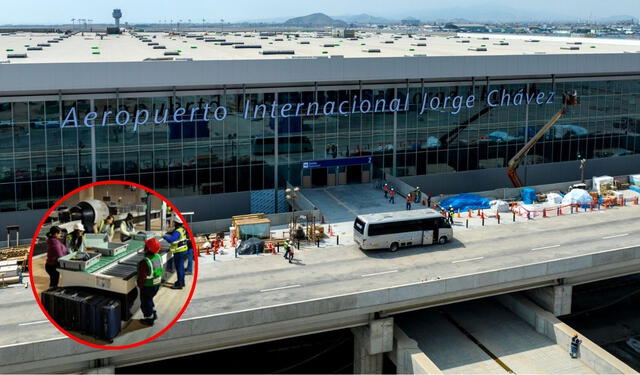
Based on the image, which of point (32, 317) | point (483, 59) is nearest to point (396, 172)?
point (483, 59)

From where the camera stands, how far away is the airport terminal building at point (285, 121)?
54281 millimetres

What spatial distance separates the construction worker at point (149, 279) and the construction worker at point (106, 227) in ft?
2.00

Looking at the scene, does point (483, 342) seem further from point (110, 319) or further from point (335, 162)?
point (110, 319)

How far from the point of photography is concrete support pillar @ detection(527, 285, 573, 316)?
44.5m

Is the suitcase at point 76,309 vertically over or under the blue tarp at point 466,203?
over

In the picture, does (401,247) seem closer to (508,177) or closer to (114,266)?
(508,177)

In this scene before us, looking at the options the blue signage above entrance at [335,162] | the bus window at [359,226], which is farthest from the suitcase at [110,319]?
the blue signage above entrance at [335,162]

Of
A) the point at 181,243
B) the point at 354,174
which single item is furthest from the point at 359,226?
the point at 181,243

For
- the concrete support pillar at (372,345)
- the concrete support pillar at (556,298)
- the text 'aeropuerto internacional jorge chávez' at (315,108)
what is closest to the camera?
the concrete support pillar at (372,345)

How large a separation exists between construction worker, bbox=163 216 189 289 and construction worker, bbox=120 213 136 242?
59 centimetres

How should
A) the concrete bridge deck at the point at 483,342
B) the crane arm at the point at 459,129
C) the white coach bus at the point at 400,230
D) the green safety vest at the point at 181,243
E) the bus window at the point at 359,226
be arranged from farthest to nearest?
the crane arm at the point at 459,129 < the bus window at the point at 359,226 < the white coach bus at the point at 400,230 < the concrete bridge deck at the point at 483,342 < the green safety vest at the point at 181,243

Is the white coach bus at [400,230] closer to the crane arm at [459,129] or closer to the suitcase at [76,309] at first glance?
the crane arm at [459,129]

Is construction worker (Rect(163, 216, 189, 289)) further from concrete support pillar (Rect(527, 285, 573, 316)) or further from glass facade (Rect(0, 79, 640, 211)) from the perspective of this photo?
glass facade (Rect(0, 79, 640, 211))

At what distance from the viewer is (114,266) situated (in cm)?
1126
